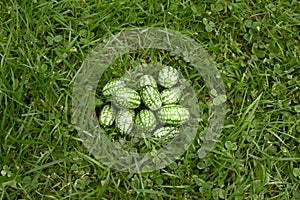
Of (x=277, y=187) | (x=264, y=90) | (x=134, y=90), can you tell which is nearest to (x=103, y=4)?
(x=134, y=90)

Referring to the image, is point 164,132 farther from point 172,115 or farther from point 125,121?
point 125,121

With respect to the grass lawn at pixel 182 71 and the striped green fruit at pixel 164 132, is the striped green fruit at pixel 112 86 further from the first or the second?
the striped green fruit at pixel 164 132

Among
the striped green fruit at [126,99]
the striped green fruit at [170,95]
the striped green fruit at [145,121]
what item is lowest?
the striped green fruit at [145,121]

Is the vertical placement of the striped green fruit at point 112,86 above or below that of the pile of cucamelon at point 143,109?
above

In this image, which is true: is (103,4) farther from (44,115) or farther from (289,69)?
(289,69)

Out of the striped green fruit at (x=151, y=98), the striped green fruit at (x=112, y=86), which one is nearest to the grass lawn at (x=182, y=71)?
the striped green fruit at (x=112, y=86)

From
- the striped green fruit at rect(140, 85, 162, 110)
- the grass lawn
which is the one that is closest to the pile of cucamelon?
the striped green fruit at rect(140, 85, 162, 110)
